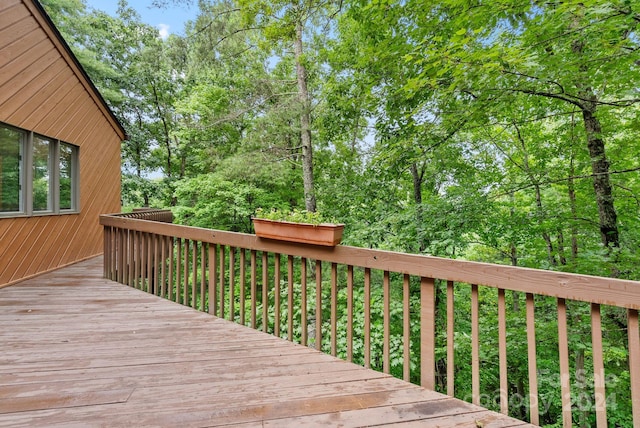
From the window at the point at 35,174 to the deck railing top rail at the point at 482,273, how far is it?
3544mm

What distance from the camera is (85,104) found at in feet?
18.9

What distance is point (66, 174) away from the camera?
541cm

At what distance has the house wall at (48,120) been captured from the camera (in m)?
3.92

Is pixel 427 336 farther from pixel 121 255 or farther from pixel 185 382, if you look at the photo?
pixel 121 255

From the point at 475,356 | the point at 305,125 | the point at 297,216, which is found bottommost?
the point at 475,356

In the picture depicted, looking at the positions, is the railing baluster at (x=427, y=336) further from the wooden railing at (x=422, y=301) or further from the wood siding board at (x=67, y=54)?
the wood siding board at (x=67, y=54)

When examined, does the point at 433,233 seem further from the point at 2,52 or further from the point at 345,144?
the point at 2,52

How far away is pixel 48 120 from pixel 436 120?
5.76 m

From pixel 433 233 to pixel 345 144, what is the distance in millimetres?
4876

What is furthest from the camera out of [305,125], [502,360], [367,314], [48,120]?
[305,125]

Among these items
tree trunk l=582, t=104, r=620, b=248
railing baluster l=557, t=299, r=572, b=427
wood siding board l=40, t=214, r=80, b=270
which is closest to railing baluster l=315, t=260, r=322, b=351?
railing baluster l=557, t=299, r=572, b=427

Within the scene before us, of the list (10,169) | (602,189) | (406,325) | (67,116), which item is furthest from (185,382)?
(67,116)

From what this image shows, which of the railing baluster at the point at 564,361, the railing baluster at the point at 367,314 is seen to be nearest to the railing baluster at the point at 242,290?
the railing baluster at the point at 367,314

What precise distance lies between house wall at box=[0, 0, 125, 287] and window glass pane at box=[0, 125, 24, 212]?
0.16 m
